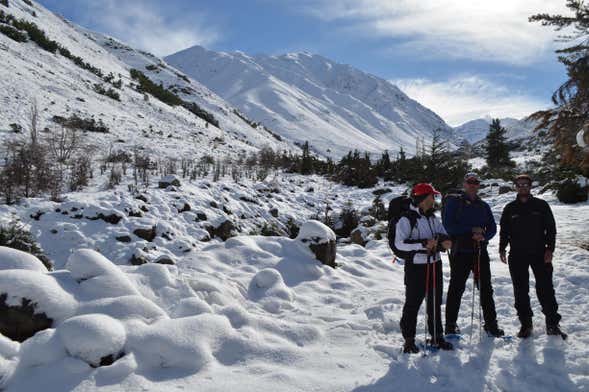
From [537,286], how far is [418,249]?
1.68 m

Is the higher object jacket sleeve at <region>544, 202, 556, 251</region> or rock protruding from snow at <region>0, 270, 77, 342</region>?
jacket sleeve at <region>544, 202, 556, 251</region>

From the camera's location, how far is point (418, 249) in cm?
383

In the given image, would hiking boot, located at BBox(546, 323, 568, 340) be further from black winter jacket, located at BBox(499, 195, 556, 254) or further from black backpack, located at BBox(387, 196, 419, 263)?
black backpack, located at BBox(387, 196, 419, 263)

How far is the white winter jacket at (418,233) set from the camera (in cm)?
384

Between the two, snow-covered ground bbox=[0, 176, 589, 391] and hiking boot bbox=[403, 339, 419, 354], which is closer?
snow-covered ground bbox=[0, 176, 589, 391]

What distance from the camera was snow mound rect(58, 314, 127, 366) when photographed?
3.04m

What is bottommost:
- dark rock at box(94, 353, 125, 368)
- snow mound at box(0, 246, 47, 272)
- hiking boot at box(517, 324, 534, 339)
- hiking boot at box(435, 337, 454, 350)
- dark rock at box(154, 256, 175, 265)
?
hiking boot at box(435, 337, 454, 350)

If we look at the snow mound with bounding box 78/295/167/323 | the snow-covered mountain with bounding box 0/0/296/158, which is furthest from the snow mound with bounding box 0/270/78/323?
the snow-covered mountain with bounding box 0/0/296/158

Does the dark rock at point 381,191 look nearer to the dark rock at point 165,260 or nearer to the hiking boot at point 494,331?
the dark rock at point 165,260

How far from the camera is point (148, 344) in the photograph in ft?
10.9

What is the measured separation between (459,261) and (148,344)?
10.9 feet

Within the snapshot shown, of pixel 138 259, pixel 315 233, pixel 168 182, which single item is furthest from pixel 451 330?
pixel 168 182

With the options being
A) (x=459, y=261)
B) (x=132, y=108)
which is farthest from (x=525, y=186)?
(x=132, y=108)

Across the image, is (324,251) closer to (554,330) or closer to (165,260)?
(165,260)
